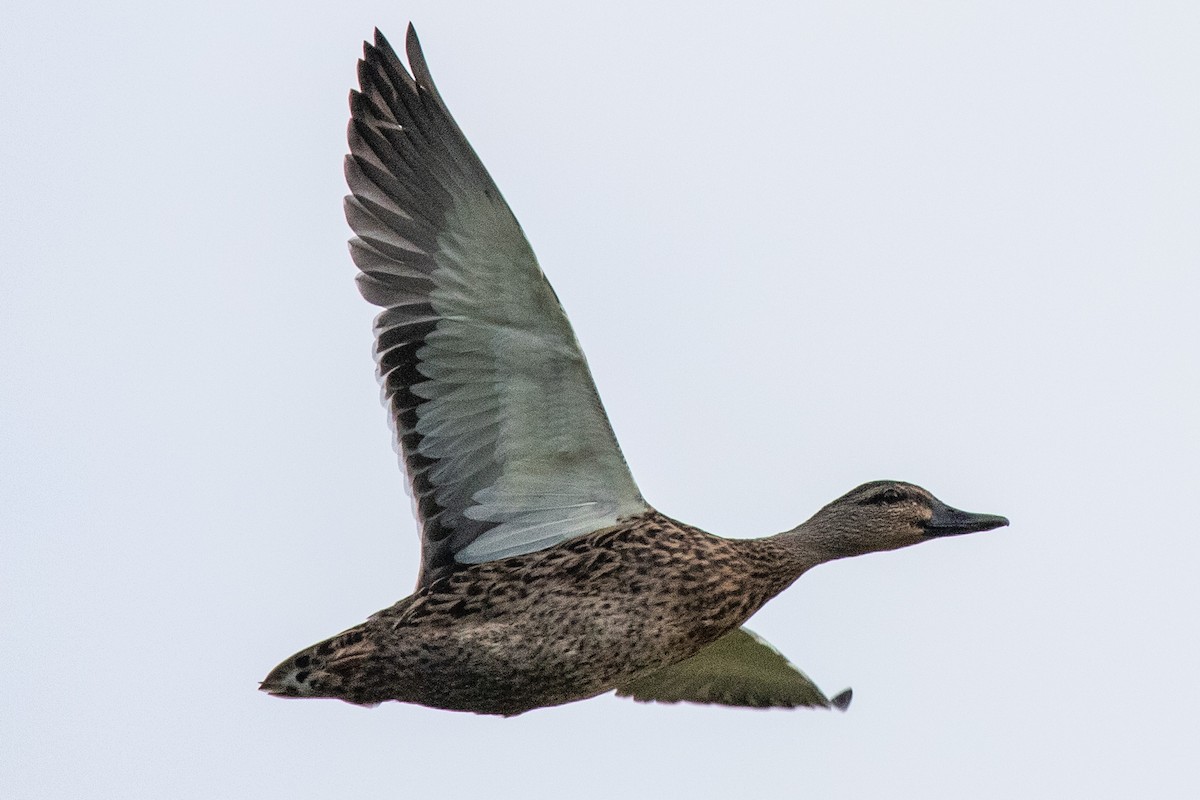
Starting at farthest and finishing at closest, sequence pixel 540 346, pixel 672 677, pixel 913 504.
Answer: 1. pixel 672 677
2. pixel 913 504
3. pixel 540 346

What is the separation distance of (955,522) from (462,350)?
3861 millimetres

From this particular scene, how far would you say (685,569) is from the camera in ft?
48.7

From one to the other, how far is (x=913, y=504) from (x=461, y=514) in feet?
11.0

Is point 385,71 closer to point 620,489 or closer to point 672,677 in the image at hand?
point 620,489

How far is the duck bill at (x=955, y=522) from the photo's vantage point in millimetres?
15609

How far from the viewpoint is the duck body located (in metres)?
14.3

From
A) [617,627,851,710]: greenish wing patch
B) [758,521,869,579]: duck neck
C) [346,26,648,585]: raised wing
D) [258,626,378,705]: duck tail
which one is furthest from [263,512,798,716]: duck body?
[617,627,851,710]: greenish wing patch

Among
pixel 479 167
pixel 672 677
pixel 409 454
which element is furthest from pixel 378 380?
pixel 672 677

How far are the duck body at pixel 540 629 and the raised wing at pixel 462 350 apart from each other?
0.25 m

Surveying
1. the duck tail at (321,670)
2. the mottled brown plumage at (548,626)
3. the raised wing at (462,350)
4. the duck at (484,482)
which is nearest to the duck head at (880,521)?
the mottled brown plumage at (548,626)

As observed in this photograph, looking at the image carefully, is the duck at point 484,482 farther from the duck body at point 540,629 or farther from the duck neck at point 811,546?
the duck neck at point 811,546

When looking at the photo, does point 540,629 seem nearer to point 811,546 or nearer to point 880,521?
point 811,546

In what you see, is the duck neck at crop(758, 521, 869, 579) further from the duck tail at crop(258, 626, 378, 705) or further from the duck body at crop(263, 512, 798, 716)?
the duck tail at crop(258, 626, 378, 705)

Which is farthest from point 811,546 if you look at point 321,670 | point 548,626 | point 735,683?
point 321,670
